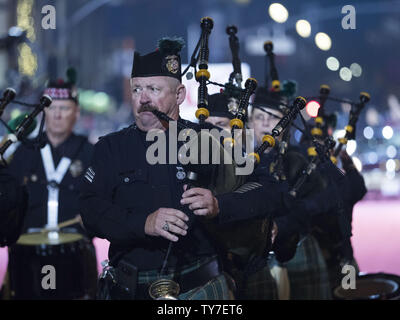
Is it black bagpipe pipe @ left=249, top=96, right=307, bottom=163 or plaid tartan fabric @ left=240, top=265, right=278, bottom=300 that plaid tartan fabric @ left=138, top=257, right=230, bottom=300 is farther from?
plaid tartan fabric @ left=240, top=265, right=278, bottom=300

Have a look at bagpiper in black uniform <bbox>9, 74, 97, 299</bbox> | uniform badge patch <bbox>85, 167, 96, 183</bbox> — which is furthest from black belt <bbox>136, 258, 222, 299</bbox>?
bagpiper in black uniform <bbox>9, 74, 97, 299</bbox>

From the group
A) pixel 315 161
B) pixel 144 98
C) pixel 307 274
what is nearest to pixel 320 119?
pixel 315 161

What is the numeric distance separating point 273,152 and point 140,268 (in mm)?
2175

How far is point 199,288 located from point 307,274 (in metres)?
2.26

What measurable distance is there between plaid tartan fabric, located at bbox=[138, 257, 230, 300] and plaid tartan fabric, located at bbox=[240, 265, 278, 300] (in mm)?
Answer: 1423

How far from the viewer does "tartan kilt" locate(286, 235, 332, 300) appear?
556 cm

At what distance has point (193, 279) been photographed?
3.63m

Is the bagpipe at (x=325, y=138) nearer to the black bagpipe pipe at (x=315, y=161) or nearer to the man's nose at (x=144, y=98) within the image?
the black bagpipe pipe at (x=315, y=161)

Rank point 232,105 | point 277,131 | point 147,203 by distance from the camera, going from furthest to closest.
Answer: point 232,105, point 147,203, point 277,131

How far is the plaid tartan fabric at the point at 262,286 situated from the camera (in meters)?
5.08
